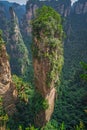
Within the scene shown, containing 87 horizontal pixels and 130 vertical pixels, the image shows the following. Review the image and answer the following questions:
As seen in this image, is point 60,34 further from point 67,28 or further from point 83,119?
point 67,28

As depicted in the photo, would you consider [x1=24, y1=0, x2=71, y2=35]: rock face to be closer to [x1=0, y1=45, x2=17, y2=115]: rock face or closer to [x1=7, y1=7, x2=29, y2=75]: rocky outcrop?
[x1=7, y1=7, x2=29, y2=75]: rocky outcrop

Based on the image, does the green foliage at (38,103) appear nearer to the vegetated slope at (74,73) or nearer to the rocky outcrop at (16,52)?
the vegetated slope at (74,73)

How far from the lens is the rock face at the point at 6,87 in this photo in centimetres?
3347

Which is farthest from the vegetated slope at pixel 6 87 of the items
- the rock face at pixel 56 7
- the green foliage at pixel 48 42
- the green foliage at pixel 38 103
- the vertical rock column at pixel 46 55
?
the rock face at pixel 56 7

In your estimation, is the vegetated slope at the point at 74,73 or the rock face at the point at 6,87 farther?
the vegetated slope at the point at 74,73

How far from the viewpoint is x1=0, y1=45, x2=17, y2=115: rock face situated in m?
33.5

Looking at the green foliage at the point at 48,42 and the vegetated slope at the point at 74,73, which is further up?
the green foliage at the point at 48,42

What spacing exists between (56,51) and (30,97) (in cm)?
758

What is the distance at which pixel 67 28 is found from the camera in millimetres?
75125

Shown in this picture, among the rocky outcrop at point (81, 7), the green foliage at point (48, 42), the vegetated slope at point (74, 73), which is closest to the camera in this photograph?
the green foliage at point (48, 42)

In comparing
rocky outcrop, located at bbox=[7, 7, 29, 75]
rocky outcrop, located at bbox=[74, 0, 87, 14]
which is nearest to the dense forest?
rocky outcrop, located at bbox=[7, 7, 29, 75]

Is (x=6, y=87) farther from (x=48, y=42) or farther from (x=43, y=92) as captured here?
(x=48, y=42)

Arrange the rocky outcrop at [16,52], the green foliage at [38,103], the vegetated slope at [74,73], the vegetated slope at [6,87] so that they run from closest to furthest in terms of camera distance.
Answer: the vegetated slope at [6,87], the green foliage at [38,103], the vegetated slope at [74,73], the rocky outcrop at [16,52]

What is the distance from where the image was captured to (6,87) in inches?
1352
